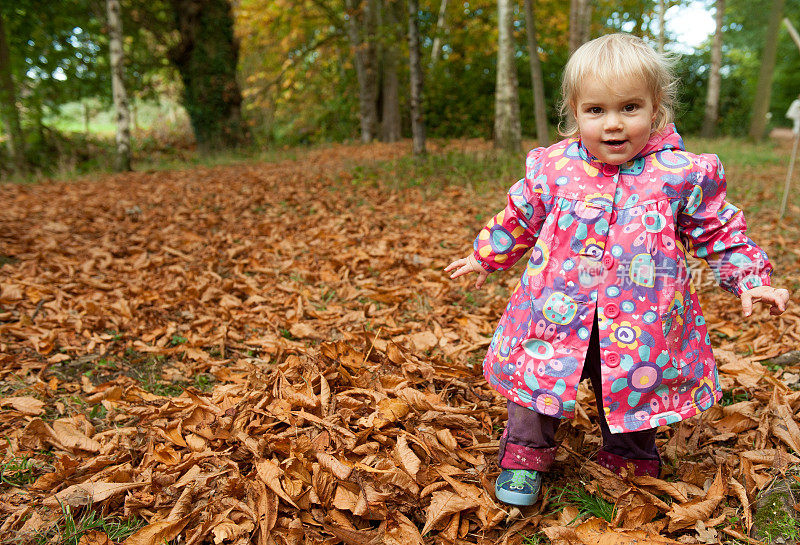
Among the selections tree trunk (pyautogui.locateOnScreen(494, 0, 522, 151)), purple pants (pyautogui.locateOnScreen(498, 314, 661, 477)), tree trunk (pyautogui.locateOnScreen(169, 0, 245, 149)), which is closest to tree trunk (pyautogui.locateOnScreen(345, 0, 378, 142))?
tree trunk (pyautogui.locateOnScreen(169, 0, 245, 149))

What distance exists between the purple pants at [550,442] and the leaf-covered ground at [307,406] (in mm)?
98

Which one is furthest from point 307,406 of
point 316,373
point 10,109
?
point 10,109

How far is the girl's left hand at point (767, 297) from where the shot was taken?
1620 millimetres

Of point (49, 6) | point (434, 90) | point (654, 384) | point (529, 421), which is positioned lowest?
point (529, 421)

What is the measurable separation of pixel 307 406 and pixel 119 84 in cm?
920

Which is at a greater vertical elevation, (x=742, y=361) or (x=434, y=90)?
(x=434, y=90)

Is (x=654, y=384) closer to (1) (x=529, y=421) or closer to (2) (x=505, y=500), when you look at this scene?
(1) (x=529, y=421)

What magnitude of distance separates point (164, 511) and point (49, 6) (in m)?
14.0

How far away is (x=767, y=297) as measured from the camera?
164cm

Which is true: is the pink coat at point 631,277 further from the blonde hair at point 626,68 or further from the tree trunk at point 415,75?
the tree trunk at point 415,75

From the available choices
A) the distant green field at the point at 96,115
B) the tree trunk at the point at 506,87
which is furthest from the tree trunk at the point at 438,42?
the distant green field at the point at 96,115

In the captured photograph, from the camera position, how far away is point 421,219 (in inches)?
240

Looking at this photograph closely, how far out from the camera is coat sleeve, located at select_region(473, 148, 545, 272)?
1893 mm

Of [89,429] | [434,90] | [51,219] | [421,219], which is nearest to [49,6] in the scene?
[51,219]
